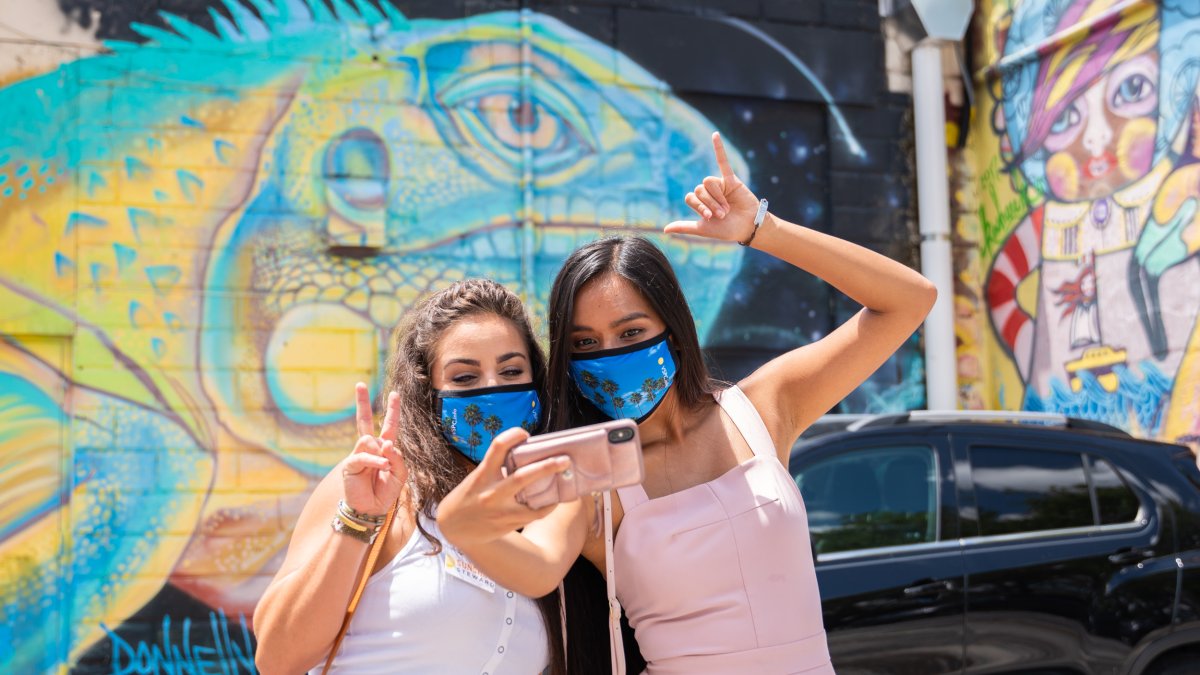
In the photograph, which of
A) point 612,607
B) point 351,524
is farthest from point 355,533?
point 612,607

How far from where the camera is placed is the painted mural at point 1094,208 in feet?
23.3

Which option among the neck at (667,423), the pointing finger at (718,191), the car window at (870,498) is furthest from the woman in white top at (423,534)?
the car window at (870,498)

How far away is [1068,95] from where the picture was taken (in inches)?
316

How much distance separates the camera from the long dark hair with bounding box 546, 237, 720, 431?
2.44 meters

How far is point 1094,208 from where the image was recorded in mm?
7789

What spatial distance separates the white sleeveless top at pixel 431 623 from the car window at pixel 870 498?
2646 mm

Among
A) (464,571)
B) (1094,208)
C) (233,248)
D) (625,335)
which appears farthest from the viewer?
(1094,208)

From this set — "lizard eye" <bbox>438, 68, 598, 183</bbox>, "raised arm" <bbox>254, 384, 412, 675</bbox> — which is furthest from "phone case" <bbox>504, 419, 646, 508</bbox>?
"lizard eye" <bbox>438, 68, 598, 183</bbox>

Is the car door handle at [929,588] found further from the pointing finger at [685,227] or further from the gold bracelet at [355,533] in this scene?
the gold bracelet at [355,533]

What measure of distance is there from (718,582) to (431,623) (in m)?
0.57

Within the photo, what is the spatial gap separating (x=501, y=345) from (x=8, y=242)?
565 centimetres

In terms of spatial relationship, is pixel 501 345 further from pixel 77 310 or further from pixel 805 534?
pixel 77 310

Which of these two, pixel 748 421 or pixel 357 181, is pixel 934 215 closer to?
pixel 357 181

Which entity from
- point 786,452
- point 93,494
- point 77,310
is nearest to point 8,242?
point 77,310
